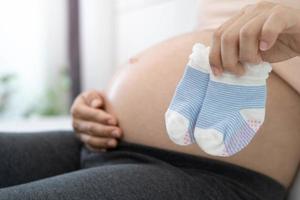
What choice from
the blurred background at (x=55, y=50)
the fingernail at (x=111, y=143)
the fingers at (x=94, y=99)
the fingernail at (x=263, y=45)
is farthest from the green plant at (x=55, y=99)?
the fingernail at (x=263, y=45)

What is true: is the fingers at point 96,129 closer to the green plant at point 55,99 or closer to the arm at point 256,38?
the arm at point 256,38

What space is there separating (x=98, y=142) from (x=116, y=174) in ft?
0.67

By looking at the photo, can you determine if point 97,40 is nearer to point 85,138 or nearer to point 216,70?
point 85,138

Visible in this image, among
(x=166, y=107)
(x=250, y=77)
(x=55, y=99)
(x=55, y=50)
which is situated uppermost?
(x=250, y=77)

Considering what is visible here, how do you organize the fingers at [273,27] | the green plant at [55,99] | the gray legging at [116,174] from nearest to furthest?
1. the fingers at [273,27]
2. the gray legging at [116,174]
3. the green plant at [55,99]

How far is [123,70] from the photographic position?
902 millimetres

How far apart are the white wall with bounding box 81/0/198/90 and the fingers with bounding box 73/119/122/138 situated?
69 cm

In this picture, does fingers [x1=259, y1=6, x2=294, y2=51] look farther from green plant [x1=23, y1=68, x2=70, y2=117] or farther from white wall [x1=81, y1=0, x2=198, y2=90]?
green plant [x1=23, y1=68, x2=70, y2=117]

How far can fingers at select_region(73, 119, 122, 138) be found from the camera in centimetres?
77

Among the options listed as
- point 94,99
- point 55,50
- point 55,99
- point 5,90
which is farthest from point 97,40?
point 94,99

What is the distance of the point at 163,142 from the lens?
2.33ft

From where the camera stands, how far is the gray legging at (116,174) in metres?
0.55

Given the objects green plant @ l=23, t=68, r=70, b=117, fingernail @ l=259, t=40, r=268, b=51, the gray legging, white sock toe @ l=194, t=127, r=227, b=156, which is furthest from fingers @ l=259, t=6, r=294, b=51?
green plant @ l=23, t=68, r=70, b=117

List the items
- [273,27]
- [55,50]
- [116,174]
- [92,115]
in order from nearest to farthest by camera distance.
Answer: [273,27] → [116,174] → [92,115] → [55,50]
